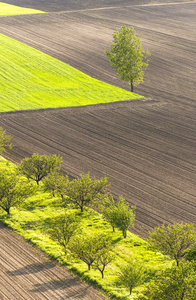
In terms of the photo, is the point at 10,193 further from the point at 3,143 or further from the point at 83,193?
the point at 3,143

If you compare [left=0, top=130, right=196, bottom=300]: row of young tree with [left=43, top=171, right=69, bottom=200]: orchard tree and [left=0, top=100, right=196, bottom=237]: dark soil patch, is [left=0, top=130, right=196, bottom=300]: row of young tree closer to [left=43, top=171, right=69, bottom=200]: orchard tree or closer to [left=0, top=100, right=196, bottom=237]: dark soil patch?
[left=43, top=171, right=69, bottom=200]: orchard tree

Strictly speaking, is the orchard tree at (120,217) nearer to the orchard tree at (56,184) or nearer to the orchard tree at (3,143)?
the orchard tree at (56,184)

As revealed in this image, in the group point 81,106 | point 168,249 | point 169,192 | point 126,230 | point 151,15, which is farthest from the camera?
point 151,15

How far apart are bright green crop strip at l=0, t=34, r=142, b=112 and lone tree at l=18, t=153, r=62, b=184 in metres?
21.2

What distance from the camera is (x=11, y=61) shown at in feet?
237

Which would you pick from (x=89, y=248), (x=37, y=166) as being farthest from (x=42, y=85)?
(x=89, y=248)

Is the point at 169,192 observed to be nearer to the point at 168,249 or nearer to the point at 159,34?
the point at 168,249

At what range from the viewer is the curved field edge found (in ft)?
79.5

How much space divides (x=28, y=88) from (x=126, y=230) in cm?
3957

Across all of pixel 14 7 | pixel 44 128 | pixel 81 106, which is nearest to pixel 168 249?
pixel 44 128

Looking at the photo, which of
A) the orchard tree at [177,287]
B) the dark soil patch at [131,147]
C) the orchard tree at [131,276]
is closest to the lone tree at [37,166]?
the dark soil patch at [131,147]

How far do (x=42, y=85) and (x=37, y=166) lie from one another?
31613mm

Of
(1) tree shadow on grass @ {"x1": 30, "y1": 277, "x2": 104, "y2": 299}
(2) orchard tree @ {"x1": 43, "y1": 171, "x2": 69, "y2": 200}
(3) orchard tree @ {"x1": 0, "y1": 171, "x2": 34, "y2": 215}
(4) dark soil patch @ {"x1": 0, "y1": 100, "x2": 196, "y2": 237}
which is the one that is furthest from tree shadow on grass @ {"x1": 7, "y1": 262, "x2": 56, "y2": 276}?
(2) orchard tree @ {"x1": 43, "y1": 171, "x2": 69, "y2": 200}

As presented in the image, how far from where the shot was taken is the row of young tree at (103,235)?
19291mm
